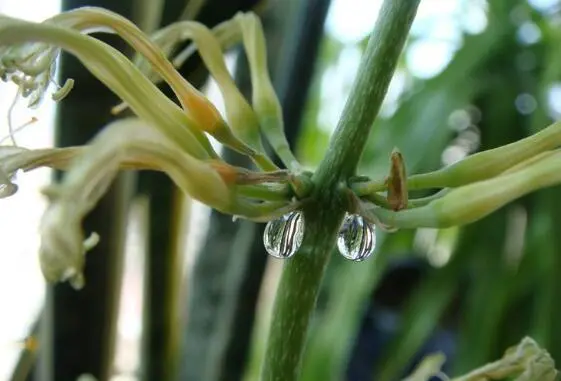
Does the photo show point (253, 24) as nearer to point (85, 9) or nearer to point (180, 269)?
point (85, 9)

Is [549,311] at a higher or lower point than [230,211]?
higher

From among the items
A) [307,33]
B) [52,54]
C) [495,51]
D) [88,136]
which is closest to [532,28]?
[495,51]

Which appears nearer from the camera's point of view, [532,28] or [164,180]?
[164,180]

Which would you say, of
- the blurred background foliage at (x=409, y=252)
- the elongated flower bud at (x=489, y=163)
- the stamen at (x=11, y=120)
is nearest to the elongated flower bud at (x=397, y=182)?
the elongated flower bud at (x=489, y=163)

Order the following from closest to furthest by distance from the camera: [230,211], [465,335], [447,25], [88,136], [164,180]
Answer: [230,211] → [88,136] → [164,180] → [465,335] → [447,25]

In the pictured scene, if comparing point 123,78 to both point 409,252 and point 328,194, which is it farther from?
point 409,252

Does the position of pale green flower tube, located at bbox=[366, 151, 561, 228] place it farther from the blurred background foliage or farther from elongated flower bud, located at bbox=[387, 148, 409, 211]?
Result: the blurred background foliage

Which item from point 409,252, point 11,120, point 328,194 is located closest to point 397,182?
point 328,194
